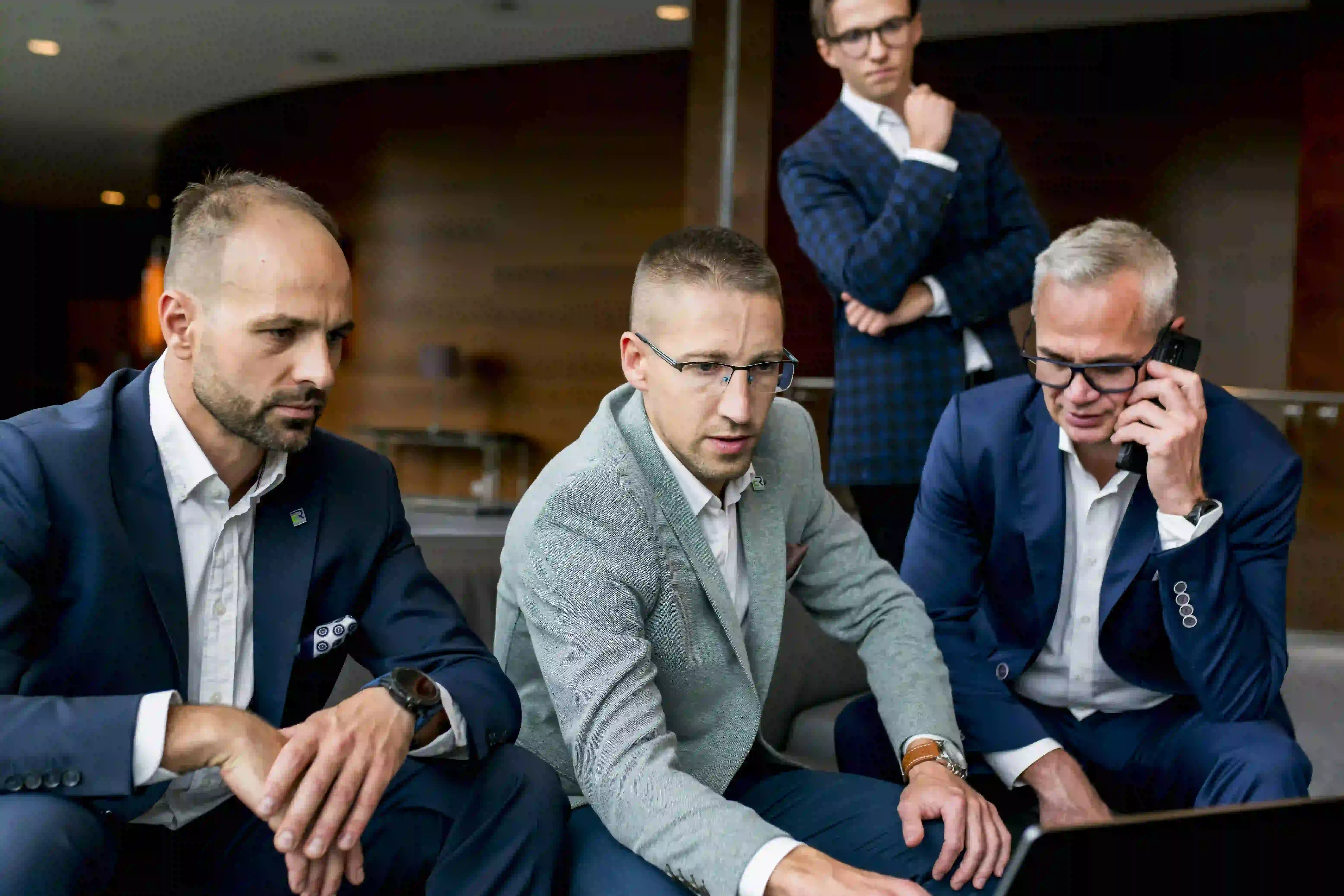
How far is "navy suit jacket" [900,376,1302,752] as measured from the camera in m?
2.02

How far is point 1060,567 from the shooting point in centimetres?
221

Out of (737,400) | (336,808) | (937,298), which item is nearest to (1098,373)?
(737,400)

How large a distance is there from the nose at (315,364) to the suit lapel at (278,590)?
7.5 inches

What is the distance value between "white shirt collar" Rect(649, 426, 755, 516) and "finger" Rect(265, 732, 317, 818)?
65 cm

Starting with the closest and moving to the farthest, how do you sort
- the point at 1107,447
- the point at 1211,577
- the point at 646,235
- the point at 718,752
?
the point at 718,752 < the point at 1211,577 < the point at 1107,447 < the point at 646,235

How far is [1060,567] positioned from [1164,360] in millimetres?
402

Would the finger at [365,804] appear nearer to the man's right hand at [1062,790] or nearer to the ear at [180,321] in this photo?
the ear at [180,321]

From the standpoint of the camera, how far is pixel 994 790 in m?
2.27

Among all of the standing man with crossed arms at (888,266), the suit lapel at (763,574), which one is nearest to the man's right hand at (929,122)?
the standing man with crossed arms at (888,266)

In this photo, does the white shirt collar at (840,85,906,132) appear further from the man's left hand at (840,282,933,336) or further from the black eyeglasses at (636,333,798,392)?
the black eyeglasses at (636,333,798,392)

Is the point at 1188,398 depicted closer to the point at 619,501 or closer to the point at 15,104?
the point at 619,501

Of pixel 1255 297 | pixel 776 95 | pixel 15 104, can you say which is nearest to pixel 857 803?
pixel 776 95

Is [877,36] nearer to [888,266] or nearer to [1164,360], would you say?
[888,266]

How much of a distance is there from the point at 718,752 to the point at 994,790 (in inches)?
28.1
